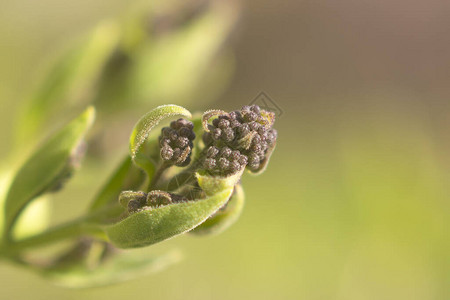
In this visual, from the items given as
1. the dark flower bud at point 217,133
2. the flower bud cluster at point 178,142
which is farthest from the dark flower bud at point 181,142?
the dark flower bud at point 217,133

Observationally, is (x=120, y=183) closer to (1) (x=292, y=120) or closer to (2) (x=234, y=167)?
(2) (x=234, y=167)

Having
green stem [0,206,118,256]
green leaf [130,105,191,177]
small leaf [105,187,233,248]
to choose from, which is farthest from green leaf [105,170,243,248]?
green stem [0,206,118,256]

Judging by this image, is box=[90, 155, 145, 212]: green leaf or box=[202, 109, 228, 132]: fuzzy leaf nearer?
box=[202, 109, 228, 132]: fuzzy leaf

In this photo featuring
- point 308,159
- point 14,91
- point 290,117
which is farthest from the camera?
point 290,117

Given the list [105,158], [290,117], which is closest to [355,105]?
[290,117]

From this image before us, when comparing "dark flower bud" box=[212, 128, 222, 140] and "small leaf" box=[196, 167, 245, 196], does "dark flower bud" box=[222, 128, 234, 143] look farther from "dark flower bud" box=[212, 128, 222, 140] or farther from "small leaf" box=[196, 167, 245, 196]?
"small leaf" box=[196, 167, 245, 196]

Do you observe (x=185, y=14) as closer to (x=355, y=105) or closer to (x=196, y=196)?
(x=196, y=196)
